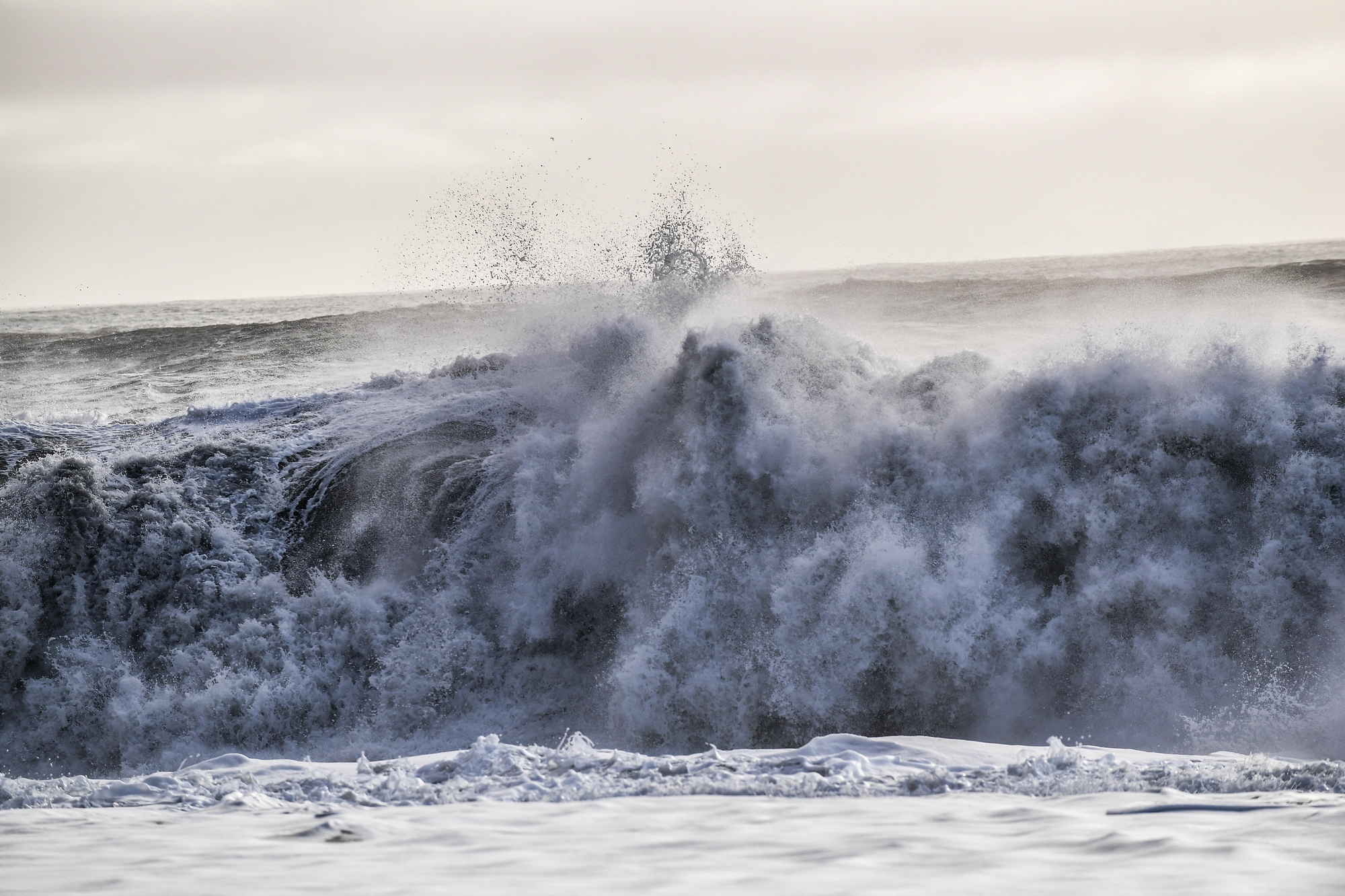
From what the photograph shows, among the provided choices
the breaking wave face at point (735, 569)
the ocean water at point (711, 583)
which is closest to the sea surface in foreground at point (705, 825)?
the ocean water at point (711, 583)

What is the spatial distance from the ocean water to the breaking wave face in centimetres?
3

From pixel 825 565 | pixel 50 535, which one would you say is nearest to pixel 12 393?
pixel 50 535

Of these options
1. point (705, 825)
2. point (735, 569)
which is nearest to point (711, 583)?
point (735, 569)

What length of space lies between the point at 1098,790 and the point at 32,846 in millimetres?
4027

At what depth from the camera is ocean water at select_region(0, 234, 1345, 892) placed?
4699 mm

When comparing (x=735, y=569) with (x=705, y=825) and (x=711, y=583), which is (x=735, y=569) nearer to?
(x=711, y=583)

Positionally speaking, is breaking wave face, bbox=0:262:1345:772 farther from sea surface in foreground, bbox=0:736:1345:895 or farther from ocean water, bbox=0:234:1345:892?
sea surface in foreground, bbox=0:736:1345:895

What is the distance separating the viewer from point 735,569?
761 centimetres

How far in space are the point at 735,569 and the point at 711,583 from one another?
213 mm

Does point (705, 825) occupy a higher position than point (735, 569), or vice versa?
point (735, 569)

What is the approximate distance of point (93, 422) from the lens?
37.9 ft

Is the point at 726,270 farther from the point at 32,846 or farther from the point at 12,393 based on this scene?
the point at 12,393

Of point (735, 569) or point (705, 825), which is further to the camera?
point (735, 569)

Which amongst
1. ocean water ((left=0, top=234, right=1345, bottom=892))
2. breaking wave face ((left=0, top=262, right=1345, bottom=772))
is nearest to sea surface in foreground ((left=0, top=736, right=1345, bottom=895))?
ocean water ((left=0, top=234, right=1345, bottom=892))
